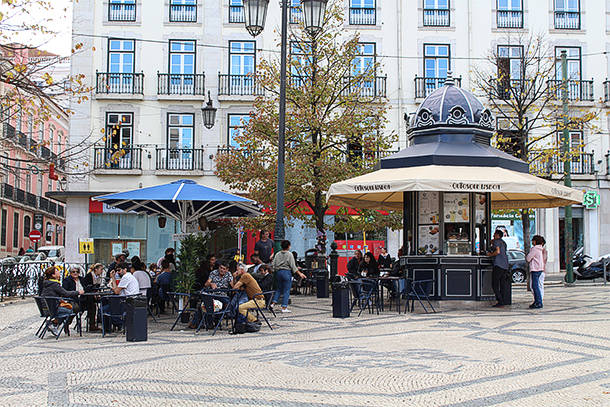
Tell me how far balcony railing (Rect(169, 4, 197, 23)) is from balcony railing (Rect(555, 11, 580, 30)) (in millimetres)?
16317

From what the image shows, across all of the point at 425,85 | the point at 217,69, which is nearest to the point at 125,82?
the point at 217,69

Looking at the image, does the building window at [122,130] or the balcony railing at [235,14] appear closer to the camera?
the building window at [122,130]

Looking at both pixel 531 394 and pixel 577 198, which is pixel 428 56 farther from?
pixel 531 394

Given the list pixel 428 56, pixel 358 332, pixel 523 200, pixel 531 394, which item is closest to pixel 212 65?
pixel 428 56

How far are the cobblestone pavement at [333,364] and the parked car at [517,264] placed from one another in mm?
12593

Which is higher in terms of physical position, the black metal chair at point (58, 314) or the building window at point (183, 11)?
the building window at point (183, 11)

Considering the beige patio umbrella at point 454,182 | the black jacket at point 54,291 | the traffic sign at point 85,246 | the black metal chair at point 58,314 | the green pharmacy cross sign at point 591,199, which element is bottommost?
the black metal chair at point 58,314

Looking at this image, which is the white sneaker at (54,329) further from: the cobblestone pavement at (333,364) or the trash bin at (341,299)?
the trash bin at (341,299)

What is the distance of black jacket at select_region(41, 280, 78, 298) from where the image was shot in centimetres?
1166

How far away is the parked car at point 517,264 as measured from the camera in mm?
25406

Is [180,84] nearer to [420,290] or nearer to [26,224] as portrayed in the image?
[420,290]

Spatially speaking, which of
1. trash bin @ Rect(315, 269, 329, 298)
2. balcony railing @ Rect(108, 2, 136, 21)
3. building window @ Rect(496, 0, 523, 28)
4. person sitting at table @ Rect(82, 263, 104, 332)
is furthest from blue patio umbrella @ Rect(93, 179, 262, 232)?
building window @ Rect(496, 0, 523, 28)

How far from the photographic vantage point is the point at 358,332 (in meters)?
11.1

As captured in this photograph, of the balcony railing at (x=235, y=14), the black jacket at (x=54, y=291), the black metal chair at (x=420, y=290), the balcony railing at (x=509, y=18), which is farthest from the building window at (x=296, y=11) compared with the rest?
the black jacket at (x=54, y=291)
